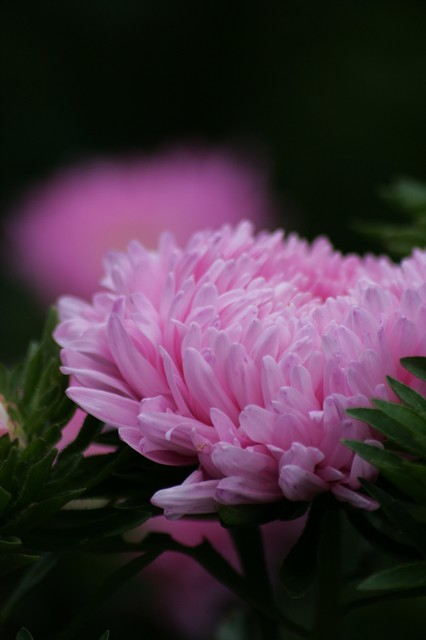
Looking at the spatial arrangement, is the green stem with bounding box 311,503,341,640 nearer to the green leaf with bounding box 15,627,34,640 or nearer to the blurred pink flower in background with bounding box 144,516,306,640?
the green leaf with bounding box 15,627,34,640

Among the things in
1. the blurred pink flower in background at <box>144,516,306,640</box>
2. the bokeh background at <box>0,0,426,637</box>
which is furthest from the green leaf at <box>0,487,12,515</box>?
the bokeh background at <box>0,0,426,637</box>

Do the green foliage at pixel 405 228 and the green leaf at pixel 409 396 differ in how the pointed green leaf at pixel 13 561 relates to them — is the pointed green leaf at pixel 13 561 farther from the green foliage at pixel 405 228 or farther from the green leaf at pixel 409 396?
the green foliage at pixel 405 228

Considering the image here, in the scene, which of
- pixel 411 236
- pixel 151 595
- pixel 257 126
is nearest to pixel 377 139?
pixel 257 126

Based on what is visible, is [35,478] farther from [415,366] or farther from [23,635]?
[415,366]

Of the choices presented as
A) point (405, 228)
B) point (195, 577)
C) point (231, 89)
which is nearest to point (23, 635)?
point (405, 228)

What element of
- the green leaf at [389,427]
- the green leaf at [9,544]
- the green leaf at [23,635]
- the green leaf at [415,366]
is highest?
the green leaf at [415,366]

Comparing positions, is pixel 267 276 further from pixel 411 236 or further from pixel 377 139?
pixel 377 139

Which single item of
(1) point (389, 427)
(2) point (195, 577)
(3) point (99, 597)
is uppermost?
(1) point (389, 427)

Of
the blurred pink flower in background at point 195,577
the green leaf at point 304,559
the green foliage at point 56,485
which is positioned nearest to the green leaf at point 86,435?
the green foliage at point 56,485
